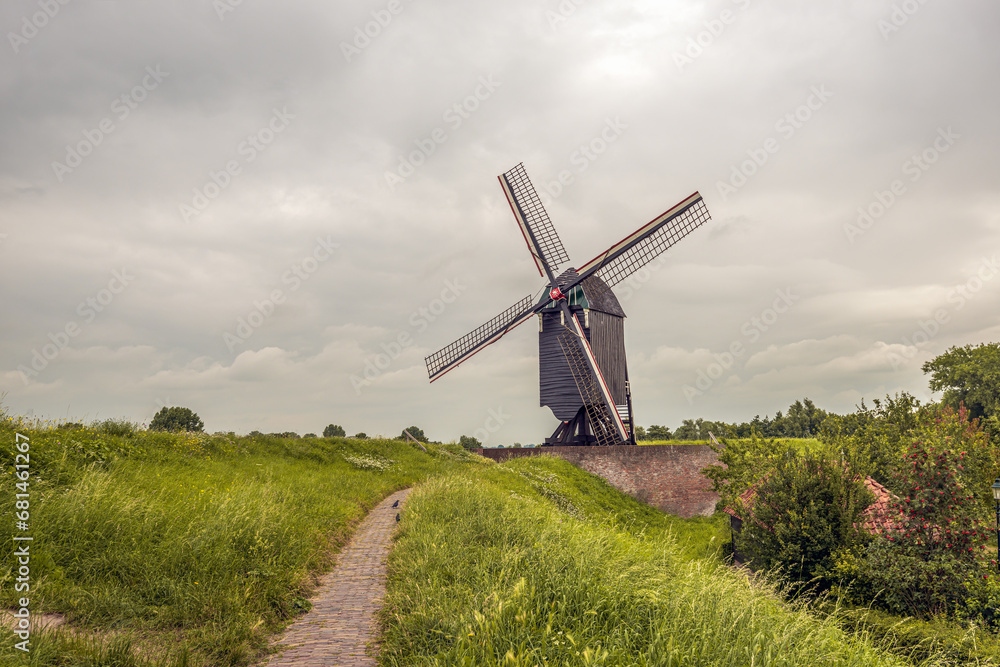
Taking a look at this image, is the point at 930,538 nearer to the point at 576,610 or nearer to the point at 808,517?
the point at 808,517

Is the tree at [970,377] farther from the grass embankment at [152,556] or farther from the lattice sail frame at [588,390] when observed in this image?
the grass embankment at [152,556]

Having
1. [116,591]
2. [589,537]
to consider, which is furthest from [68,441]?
[589,537]

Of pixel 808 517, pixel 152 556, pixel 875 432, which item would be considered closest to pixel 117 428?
pixel 152 556

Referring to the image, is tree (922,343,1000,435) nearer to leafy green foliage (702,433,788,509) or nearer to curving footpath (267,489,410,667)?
leafy green foliage (702,433,788,509)

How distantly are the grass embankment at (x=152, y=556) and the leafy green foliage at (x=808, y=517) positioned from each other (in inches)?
488

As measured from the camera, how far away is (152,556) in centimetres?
727

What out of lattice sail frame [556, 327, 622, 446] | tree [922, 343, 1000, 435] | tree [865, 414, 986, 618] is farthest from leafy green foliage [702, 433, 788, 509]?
tree [922, 343, 1000, 435]

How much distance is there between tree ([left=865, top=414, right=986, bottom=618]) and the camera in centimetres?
1316

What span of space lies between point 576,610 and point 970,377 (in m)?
63.2

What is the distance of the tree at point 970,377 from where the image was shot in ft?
159

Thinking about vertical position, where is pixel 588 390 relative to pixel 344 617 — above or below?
above

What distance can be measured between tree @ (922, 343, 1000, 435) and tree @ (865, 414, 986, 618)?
4394 cm

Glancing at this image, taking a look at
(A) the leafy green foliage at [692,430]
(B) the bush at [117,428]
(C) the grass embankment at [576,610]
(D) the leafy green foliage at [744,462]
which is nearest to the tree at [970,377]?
(A) the leafy green foliage at [692,430]

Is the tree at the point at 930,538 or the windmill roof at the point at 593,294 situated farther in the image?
the windmill roof at the point at 593,294
